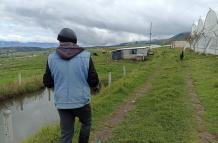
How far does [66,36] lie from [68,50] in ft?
0.82

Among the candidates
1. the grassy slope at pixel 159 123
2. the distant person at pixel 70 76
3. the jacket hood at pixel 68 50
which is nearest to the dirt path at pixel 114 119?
the grassy slope at pixel 159 123

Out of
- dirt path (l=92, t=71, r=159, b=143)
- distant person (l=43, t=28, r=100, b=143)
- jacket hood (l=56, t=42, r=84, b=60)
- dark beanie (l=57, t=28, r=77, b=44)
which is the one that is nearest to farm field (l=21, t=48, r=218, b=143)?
dirt path (l=92, t=71, r=159, b=143)

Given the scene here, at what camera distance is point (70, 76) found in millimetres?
5422

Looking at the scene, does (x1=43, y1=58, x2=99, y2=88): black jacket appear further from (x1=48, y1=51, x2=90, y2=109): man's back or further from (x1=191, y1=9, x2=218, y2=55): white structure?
(x1=191, y1=9, x2=218, y2=55): white structure

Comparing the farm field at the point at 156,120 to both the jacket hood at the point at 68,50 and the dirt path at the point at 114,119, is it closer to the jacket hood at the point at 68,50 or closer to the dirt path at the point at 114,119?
the dirt path at the point at 114,119

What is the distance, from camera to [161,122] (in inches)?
362

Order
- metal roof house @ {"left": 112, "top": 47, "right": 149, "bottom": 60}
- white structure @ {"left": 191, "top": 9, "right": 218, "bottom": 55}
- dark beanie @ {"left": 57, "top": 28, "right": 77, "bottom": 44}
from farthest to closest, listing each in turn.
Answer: metal roof house @ {"left": 112, "top": 47, "right": 149, "bottom": 60}, white structure @ {"left": 191, "top": 9, "right": 218, "bottom": 55}, dark beanie @ {"left": 57, "top": 28, "right": 77, "bottom": 44}

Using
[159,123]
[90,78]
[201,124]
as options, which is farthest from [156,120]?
[90,78]

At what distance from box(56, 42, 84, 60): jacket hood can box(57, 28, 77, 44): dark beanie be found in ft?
0.22

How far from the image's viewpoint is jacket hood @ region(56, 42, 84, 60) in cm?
535

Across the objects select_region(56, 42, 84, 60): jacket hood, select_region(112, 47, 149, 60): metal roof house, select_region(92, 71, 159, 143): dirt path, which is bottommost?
select_region(92, 71, 159, 143): dirt path

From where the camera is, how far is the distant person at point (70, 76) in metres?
5.39

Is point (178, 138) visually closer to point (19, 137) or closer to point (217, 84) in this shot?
point (19, 137)

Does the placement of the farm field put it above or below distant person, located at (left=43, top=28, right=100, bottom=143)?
below
